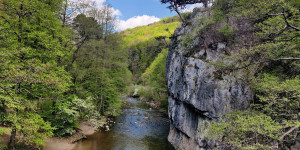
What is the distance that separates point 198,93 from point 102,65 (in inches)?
514

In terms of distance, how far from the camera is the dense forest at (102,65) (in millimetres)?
6227

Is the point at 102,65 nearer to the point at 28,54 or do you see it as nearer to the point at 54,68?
the point at 54,68

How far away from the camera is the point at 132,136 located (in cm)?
1563

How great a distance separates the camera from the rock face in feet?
34.6

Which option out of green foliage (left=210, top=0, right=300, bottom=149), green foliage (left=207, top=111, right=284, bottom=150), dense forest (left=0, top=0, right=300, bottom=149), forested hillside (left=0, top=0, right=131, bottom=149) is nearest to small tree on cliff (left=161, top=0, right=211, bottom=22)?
dense forest (left=0, top=0, right=300, bottom=149)

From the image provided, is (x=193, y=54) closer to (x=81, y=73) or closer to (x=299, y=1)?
(x=299, y=1)

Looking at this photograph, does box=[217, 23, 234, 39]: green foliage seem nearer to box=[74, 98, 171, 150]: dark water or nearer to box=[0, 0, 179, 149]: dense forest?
box=[74, 98, 171, 150]: dark water

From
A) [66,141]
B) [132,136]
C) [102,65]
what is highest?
[102,65]

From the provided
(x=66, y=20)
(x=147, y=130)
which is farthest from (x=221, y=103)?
(x=66, y=20)

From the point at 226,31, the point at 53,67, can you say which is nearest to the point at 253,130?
the point at 226,31

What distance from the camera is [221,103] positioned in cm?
1066

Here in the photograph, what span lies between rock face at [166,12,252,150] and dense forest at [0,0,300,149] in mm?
666

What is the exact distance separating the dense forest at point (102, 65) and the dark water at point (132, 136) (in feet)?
6.21

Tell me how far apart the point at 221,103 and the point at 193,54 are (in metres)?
4.91
